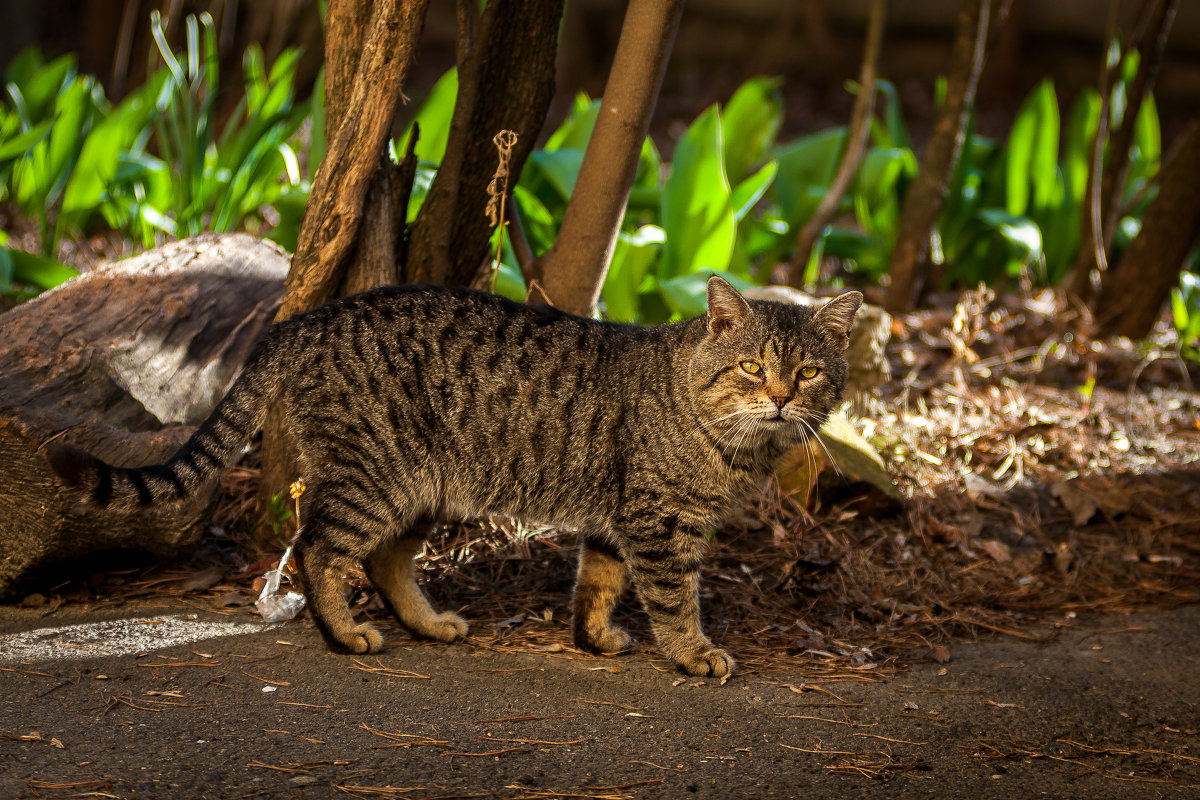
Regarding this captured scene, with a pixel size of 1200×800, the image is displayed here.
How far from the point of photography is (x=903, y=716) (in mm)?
2672

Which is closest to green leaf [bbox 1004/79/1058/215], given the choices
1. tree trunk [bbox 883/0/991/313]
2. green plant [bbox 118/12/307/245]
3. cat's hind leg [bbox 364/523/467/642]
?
tree trunk [bbox 883/0/991/313]

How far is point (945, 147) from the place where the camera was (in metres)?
5.18

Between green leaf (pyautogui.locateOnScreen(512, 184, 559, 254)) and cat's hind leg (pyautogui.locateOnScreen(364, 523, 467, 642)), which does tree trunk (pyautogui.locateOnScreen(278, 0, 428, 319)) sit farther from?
green leaf (pyautogui.locateOnScreen(512, 184, 559, 254))

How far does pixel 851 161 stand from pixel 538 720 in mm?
3507

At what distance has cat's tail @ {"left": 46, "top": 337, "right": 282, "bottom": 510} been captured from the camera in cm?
250

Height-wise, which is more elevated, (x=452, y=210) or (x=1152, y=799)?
(x=452, y=210)

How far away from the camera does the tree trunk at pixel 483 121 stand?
141 inches

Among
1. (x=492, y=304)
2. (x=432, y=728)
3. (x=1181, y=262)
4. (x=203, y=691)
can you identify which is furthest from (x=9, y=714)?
(x=1181, y=262)

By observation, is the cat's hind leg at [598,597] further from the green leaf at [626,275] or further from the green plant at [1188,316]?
the green plant at [1188,316]

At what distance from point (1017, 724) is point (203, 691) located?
2.03 meters

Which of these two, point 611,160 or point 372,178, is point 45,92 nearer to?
point 372,178

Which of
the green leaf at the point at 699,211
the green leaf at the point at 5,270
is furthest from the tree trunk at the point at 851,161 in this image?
the green leaf at the point at 5,270

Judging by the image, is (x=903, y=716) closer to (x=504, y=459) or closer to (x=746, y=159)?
(x=504, y=459)

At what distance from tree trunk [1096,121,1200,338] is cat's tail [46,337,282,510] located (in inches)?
174
